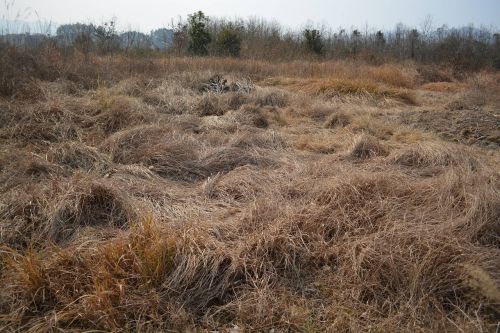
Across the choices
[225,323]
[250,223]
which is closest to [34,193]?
[250,223]

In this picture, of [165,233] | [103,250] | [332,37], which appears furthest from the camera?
[332,37]

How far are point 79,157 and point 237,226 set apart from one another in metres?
2.21

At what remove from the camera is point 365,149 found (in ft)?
14.5

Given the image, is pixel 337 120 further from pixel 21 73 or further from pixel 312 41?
pixel 312 41

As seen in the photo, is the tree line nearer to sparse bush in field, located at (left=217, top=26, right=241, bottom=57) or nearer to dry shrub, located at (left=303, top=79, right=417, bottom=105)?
sparse bush in field, located at (left=217, top=26, right=241, bottom=57)

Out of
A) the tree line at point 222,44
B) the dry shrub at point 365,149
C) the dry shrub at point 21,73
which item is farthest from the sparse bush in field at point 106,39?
the dry shrub at point 365,149

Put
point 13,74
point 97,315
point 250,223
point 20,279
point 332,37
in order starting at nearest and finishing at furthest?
1. point 97,315
2. point 20,279
3. point 250,223
4. point 13,74
5. point 332,37

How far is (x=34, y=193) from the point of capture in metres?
2.92

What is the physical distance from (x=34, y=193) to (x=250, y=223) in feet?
5.82

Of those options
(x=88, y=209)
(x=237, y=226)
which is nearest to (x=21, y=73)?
(x=88, y=209)

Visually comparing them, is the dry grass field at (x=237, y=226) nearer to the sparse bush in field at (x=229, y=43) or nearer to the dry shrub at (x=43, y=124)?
the dry shrub at (x=43, y=124)

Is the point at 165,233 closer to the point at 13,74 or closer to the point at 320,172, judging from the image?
the point at 320,172

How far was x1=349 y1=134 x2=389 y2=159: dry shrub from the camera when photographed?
4355 millimetres

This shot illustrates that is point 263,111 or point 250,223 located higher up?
point 263,111
